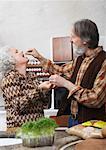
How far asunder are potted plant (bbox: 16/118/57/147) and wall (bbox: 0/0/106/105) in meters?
2.31

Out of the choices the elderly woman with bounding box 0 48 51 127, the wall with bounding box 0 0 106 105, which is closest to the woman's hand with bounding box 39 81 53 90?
the elderly woman with bounding box 0 48 51 127

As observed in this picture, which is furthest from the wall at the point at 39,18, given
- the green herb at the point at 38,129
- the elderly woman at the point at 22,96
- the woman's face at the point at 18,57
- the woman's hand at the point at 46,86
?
the green herb at the point at 38,129

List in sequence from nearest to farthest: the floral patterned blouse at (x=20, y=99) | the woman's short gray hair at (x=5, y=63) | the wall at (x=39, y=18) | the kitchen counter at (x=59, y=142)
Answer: the kitchen counter at (x=59, y=142), the floral patterned blouse at (x=20, y=99), the woman's short gray hair at (x=5, y=63), the wall at (x=39, y=18)

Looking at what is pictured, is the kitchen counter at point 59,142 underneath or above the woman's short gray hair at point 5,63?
underneath

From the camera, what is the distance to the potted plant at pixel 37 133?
1.42m

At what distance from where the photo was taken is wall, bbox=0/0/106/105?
3691mm

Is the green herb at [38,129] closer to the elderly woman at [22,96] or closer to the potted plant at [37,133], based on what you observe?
the potted plant at [37,133]

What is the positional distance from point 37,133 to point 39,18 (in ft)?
8.01

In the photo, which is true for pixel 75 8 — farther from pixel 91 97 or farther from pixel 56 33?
pixel 91 97

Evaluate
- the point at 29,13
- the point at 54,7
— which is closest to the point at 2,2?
the point at 29,13

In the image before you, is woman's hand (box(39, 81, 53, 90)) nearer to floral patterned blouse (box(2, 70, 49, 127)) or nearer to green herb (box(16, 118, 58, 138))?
floral patterned blouse (box(2, 70, 49, 127))

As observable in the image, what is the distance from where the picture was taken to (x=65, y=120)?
2389 mm

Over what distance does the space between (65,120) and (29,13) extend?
1674 mm

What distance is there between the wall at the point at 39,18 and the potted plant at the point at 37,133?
2.31m
